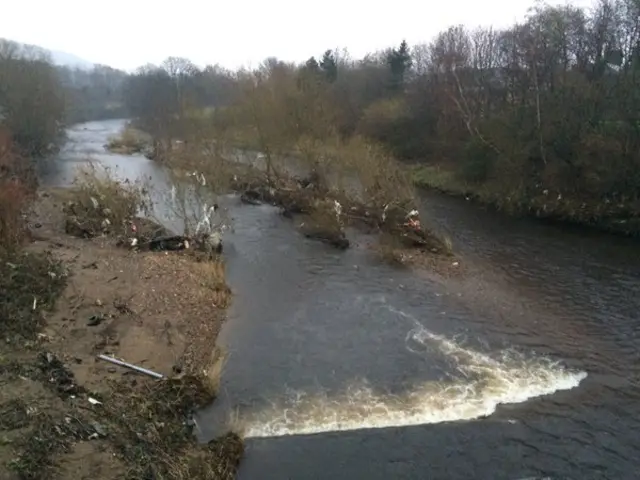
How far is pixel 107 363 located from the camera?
16266mm

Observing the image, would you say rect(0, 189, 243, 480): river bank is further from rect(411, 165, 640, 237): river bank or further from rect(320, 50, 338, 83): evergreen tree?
rect(320, 50, 338, 83): evergreen tree

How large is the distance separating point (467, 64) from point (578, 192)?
84.2ft

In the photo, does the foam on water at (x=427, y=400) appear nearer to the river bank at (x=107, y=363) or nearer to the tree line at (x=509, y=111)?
the river bank at (x=107, y=363)

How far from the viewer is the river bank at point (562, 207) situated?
33.2 meters

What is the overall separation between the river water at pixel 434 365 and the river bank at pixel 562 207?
418cm

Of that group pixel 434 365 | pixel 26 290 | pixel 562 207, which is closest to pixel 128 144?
pixel 562 207

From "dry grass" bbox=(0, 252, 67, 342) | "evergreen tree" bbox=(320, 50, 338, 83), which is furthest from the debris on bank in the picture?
"evergreen tree" bbox=(320, 50, 338, 83)

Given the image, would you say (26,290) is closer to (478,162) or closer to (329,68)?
(478,162)

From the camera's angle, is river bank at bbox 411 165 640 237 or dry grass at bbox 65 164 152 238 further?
river bank at bbox 411 165 640 237

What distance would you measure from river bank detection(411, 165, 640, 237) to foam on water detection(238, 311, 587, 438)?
63.0 ft

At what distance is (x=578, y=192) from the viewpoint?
3706 centimetres

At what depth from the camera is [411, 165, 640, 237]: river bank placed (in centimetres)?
3322

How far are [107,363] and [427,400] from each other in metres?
9.49

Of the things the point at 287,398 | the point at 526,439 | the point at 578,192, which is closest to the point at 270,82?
the point at 578,192
